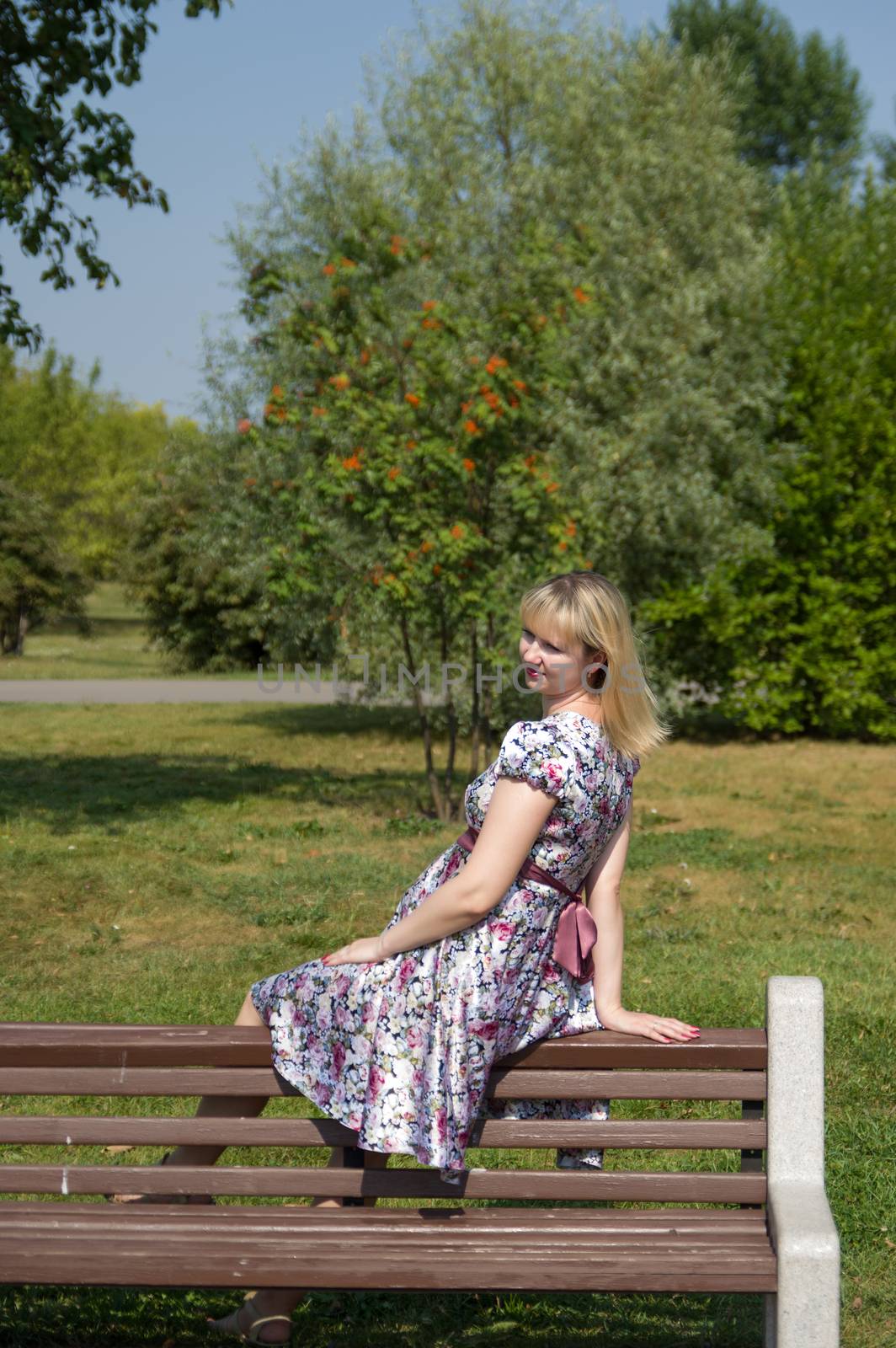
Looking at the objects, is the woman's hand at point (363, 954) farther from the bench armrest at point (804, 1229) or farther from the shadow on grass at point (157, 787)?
the shadow on grass at point (157, 787)

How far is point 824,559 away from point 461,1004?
1457 cm

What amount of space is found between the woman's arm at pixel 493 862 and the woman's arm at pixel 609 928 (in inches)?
11.3

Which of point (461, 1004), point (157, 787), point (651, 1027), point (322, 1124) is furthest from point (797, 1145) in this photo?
point (157, 787)

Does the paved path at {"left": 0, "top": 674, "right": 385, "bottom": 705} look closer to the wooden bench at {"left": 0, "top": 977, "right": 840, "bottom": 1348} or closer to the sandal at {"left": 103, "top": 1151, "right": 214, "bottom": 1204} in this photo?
the sandal at {"left": 103, "top": 1151, "right": 214, "bottom": 1204}

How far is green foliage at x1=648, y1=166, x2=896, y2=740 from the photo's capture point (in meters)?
16.5

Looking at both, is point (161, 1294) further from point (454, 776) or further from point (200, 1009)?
point (454, 776)

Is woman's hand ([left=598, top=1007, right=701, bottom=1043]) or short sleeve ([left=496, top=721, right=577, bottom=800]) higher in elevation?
short sleeve ([left=496, top=721, right=577, bottom=800])

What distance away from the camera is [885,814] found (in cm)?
1170

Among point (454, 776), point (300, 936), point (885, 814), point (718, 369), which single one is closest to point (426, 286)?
point (718, 369)

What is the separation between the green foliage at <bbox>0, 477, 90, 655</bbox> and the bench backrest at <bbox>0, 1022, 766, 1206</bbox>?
25.8 m

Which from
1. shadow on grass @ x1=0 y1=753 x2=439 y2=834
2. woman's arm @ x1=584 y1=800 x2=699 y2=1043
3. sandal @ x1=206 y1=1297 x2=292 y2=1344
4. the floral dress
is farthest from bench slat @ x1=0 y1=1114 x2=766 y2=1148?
shadow on grass @ x1=0 y1=753 x2=439 y2=834

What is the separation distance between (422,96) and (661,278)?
3357 mm

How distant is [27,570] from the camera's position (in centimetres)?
2798

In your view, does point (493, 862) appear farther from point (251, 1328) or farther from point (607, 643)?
point (251, 1328)
